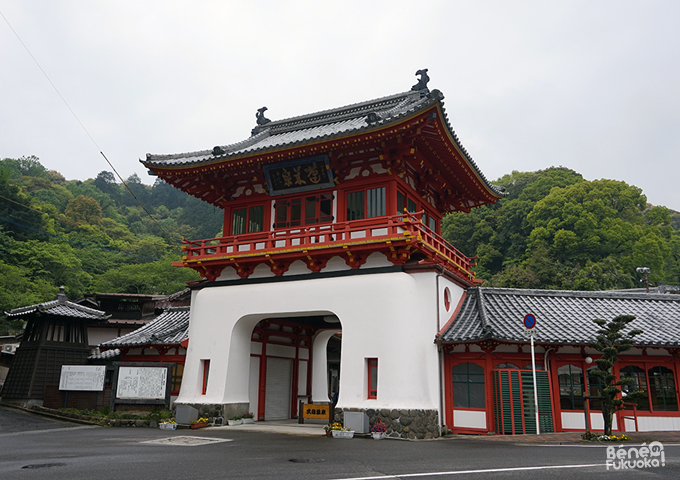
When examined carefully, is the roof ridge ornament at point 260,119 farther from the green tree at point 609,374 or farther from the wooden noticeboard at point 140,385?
the green tree at point 609,374

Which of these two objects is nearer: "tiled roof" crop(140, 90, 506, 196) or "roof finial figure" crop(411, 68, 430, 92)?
"tiled roof" crop(140, 90, 506, 196)

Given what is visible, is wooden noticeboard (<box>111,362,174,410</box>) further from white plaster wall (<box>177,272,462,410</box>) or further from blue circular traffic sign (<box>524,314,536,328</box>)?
blue circular traffic sign (<box>524,314,536,328</box>)

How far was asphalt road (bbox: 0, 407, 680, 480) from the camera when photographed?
333 inches

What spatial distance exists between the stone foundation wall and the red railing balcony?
4.78 meters

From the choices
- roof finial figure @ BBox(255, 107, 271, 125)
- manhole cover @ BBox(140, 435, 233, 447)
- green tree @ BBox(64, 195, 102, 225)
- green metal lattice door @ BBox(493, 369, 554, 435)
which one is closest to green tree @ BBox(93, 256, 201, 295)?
green tree @ BBox(64, 195, 102, 225)

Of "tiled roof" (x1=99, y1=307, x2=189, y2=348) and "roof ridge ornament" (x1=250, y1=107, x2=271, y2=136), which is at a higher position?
"roof ridge ornament" (x1=250, y1=107, x2=271, y2=136)

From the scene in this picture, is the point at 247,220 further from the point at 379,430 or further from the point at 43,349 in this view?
the point at 43,349


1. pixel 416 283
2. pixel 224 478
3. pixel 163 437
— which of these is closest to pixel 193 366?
pixel 163 437

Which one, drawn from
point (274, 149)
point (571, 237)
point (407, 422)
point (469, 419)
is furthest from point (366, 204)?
point (571, 237)

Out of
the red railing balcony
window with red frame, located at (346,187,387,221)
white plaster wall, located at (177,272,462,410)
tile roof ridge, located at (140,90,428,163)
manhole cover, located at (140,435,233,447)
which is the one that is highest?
tile roof ridge, located at (140,90,428,163)

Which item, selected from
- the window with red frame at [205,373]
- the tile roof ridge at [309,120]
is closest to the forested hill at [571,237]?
the tile roof ridge at [309,120]

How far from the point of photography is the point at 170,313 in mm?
25141

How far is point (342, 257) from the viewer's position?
17.0 metres

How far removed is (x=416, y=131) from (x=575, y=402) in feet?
33.9
